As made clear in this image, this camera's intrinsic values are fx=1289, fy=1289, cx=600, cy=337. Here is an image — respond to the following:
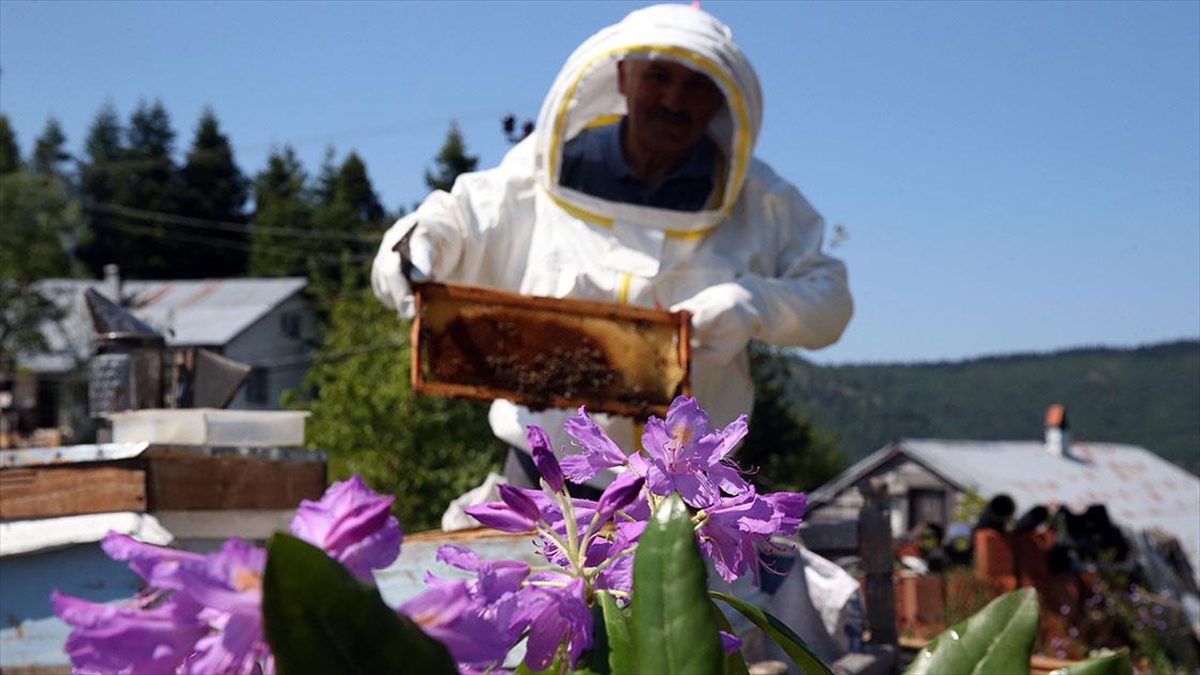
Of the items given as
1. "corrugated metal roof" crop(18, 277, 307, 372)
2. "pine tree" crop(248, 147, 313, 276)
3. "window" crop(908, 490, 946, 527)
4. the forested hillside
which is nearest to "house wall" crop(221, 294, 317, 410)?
"corrugated metal roof" crop(18, 277, 307, 372)

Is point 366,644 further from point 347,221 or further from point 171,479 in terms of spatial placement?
point 347,221

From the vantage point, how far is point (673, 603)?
477mm

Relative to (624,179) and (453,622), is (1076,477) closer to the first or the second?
(624,179)

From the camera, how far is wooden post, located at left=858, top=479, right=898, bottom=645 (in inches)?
122

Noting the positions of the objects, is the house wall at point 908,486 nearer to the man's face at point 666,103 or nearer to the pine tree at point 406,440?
the pine tree at point 406,440

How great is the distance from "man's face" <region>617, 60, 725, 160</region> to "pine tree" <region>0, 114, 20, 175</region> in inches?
2342

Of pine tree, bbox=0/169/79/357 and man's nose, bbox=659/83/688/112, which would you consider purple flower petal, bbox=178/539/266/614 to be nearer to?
man's nose, bbox=659/83/688/112

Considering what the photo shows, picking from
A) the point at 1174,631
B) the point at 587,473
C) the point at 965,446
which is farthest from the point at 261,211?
the point at 587,473

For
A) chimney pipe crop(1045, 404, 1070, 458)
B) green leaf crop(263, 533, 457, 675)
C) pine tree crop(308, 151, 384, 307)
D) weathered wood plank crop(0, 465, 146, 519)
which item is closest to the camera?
green leaf crop(263, 533, 457, 675)

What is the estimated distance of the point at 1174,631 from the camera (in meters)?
6.58

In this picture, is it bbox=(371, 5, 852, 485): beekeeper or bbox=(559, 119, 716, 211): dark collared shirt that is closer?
bbox=(371, 5, 852, 485): beekeeper

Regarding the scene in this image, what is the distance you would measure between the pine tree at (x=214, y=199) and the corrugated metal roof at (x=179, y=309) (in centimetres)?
1781

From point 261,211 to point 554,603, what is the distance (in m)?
63.1

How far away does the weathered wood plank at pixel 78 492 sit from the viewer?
2.27m
